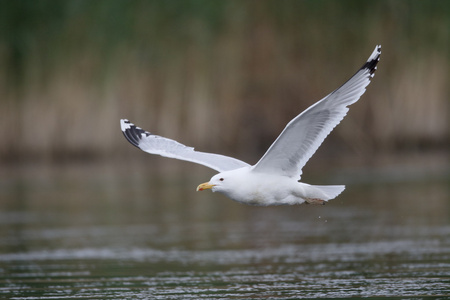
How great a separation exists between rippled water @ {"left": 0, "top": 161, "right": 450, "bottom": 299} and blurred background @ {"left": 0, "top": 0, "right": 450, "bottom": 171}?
3.85 metres

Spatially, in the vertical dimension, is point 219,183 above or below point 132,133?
below

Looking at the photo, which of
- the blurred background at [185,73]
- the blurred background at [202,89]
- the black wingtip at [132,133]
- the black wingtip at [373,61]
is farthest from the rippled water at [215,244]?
the blurred background at [185,73]

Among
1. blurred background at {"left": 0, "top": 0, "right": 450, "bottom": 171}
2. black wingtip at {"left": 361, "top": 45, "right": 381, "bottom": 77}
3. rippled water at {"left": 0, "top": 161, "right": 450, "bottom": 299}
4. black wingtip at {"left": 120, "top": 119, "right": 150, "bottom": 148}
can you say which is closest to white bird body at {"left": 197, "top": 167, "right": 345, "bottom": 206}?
rippled water at {"left": 0, "top": 161, "right": 450, "bottom": 299}

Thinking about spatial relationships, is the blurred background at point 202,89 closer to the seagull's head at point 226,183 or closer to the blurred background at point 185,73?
the blurred background at point 185,73

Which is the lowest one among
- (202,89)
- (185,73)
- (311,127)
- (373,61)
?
(311,127)

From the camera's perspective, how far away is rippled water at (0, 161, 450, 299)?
381 inches

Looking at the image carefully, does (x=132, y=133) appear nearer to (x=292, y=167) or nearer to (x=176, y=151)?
(x=176, y=151)

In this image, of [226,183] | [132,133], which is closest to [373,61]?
[226,183]

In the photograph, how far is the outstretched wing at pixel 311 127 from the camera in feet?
29.9

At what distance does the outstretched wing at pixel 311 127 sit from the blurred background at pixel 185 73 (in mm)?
15205

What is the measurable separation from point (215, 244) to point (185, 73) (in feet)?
45.0

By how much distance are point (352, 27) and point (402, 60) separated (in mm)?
1703

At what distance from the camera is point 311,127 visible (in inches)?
372

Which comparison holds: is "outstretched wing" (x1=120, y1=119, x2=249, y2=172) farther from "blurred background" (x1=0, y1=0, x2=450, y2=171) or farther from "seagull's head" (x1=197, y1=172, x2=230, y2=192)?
"blurred background" (x1=0, y1=0, x2=450, y2=171)
